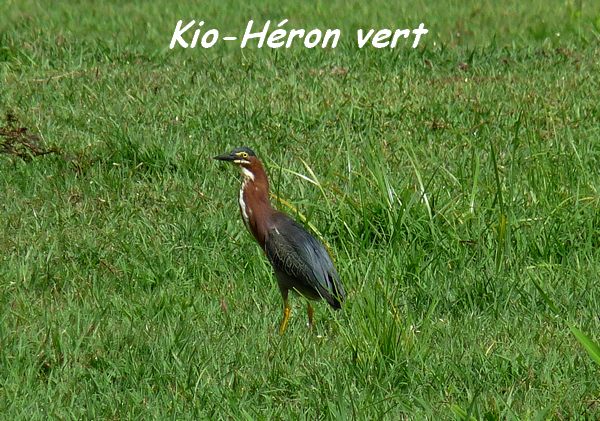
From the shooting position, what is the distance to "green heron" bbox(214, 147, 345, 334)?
5.31 meters

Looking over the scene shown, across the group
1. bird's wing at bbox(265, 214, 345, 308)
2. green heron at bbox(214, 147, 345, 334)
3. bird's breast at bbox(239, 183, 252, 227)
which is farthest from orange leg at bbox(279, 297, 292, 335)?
bird's breast at bbox(239, 183, 252, 227)

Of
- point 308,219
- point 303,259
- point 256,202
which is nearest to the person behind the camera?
point 303,259

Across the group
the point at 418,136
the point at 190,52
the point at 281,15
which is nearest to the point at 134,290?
the point at 418,136

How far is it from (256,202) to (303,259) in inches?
16.2

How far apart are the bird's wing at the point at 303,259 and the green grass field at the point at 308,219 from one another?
0.37 ft

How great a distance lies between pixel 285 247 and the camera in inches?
213

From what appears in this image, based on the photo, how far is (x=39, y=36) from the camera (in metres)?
10.9

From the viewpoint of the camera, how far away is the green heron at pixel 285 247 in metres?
5.31

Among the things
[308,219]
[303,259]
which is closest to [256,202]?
[303,259]

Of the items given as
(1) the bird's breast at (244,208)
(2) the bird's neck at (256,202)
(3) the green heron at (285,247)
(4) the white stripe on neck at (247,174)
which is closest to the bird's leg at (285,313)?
(3) the green heron at (285,247)

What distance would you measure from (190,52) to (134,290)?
5312 mm

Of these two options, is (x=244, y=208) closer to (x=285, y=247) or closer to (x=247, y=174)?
(x=247, y=174)

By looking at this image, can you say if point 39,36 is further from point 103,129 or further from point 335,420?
point 335,420

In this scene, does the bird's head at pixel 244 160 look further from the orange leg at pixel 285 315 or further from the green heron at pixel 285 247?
the orange leg at pixel 285 315
